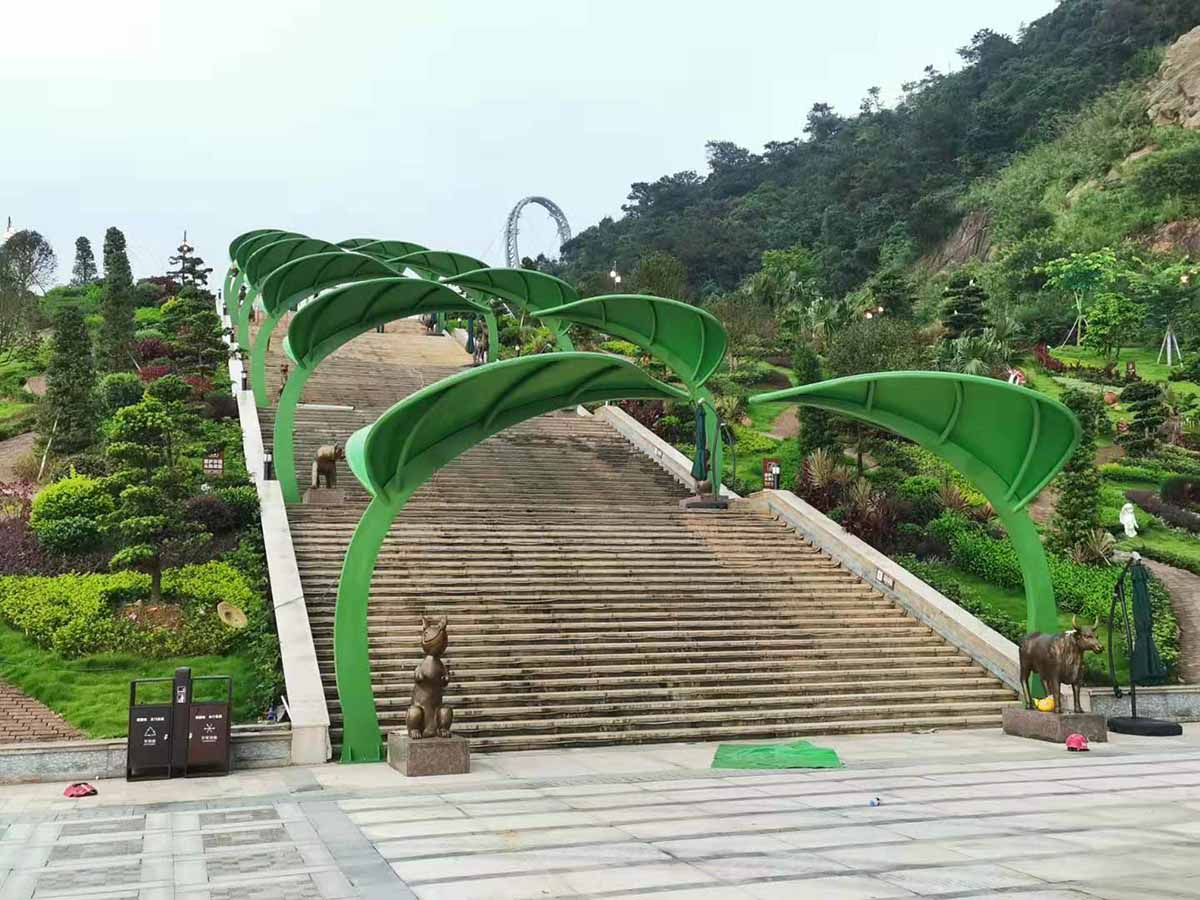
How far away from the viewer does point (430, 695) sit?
11.6 m

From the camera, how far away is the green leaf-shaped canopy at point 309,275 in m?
27.5

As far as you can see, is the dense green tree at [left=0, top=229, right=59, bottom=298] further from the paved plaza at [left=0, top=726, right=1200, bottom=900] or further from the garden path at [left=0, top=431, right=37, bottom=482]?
the paved plaza at [left=0, top=726, right=1200, bottom=900]

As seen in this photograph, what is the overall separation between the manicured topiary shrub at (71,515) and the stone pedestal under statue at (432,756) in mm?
8578

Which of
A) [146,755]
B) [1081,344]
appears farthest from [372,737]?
[1081,344]

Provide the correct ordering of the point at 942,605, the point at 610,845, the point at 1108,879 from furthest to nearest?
the point at 942,605 → the point at 610,845 → the point at 1108,879

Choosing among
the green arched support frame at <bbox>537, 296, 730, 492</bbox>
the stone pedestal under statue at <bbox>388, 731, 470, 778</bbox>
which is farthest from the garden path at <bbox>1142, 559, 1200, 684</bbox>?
Result: the stone pedestal under statue at <bbox>388, 731, 470, 778</bbox>

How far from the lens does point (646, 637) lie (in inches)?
619

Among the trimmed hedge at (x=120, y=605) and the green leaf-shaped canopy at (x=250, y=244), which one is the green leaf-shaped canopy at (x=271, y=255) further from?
the trimmed hedge at (x=120, y=605)

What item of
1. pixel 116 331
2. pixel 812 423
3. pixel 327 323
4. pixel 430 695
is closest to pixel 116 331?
pixel 116 331

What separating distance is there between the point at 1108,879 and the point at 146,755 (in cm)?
899

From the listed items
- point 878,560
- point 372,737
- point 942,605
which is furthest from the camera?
point 878,560

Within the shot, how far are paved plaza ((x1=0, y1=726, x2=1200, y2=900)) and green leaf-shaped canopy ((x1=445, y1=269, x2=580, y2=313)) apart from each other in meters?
22.6

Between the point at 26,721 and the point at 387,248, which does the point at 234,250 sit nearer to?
the point at 387,248

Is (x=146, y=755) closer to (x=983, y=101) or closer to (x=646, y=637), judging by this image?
(x=646, y=637)
